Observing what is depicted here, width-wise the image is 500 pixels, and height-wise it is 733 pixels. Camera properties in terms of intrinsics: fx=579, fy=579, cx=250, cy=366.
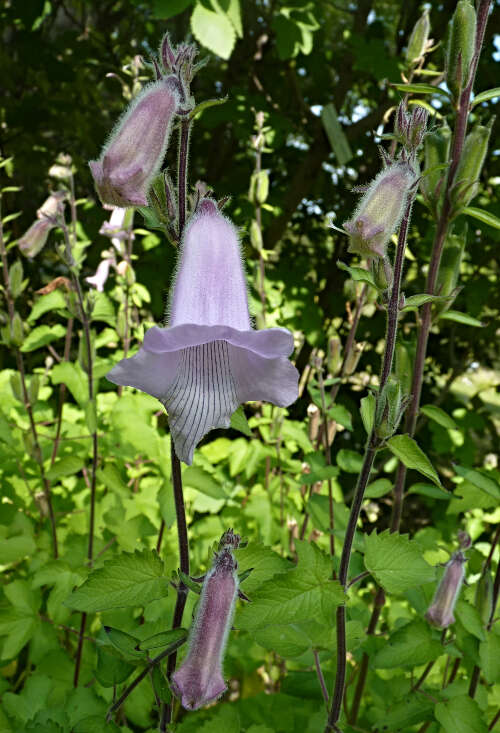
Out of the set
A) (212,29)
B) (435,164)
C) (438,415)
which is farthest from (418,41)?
(438,415)

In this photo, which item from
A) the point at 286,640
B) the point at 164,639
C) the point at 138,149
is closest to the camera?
the point at 138,149

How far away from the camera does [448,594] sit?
56.9 inches

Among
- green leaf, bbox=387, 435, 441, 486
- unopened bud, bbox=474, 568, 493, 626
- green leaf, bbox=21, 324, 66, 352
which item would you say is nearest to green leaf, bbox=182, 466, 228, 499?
green leaf, bbox=387, 435, 441, 486

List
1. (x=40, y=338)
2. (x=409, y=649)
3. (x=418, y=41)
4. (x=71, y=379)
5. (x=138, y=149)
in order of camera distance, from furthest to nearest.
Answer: (x=40, y=338), (x=71, y=379), (x=418, y=41), (x=409, y=649), (x=138, y=149)

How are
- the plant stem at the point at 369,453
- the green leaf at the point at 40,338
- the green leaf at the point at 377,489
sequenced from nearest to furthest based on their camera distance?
1. the plant stem at the point at 369,453
2. the green leaf at the point at 377,489
3. the green leaf at the point at 40,338

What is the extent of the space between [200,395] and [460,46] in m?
0.95

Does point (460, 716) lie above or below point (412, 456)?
below

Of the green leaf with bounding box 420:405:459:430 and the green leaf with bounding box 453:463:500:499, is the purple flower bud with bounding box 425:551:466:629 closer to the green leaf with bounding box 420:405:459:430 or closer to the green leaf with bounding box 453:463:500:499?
the green leaf with bounding box 453:463:500:499

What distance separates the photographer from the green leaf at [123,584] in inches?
41.0

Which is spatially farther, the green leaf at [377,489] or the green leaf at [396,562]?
the green leaf at [377,489]

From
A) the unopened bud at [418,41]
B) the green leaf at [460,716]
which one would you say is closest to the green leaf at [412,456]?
the green leaf at [460,716]

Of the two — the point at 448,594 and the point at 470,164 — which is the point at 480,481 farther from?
the point at 470,164

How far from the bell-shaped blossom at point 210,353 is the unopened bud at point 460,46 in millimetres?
674

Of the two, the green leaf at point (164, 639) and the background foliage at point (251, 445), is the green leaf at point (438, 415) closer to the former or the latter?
the background foliage at point (251, 445)
